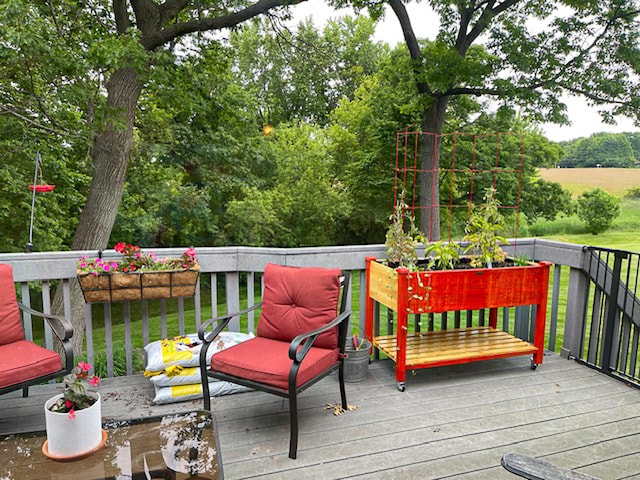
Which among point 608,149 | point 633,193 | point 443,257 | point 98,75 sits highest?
point 98,75

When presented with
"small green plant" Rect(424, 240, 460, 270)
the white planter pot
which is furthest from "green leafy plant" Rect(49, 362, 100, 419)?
"small green plant" Rect(424, 240, 460, 270)

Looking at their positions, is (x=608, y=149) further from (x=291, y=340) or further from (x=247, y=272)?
(x=291, y=340)

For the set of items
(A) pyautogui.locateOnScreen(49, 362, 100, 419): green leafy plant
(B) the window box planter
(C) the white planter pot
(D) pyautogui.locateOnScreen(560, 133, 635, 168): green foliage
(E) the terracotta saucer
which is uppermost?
(D) pyautogui.locateOnScreen(560, 133, 635, 168): green foliage

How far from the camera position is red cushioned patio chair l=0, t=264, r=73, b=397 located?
2352mm

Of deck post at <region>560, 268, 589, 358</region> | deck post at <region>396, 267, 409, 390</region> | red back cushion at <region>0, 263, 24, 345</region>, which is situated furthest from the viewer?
deck post at <region>560, 268, 589, 358</region>

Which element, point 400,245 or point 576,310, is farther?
point 576,310

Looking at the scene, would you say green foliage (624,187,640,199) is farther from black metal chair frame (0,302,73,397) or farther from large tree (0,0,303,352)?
black metal chair frame (0,302,73,397)

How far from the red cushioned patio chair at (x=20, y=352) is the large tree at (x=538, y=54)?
6272 millimetres

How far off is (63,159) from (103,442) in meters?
7.20

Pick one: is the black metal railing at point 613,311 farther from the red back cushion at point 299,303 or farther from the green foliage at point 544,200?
the green foliage at point 544,200

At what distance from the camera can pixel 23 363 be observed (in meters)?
2.40

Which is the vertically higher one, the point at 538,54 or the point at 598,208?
the point at 538,54

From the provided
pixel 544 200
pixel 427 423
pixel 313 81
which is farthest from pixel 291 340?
pixel 313 81

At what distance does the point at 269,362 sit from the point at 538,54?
7.71 metres
